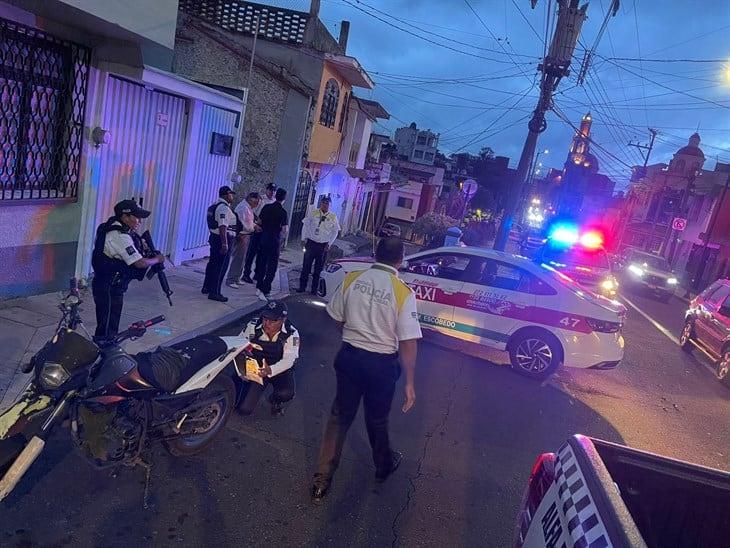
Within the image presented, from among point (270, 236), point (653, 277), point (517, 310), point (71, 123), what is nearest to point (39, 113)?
point (71, 123)

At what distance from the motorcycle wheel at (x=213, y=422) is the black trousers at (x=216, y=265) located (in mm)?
4365

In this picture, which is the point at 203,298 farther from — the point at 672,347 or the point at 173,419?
the point at 672,347

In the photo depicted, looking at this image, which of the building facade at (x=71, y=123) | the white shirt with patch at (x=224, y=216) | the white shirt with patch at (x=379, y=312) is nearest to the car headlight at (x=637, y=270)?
the white shirt with patch at (x=224, y=216)

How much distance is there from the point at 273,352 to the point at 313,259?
6.02m

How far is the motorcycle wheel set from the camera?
4.30 m

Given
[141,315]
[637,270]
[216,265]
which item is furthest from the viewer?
[637,270]

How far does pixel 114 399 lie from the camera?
3572mm

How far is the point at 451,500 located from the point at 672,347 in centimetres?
1016

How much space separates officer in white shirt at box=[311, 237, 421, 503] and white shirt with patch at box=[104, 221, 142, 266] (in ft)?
7.50

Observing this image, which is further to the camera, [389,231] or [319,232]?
[389,231]

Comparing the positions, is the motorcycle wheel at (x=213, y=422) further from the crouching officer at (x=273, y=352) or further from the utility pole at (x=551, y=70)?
the utility pole at (x=551, y=70)

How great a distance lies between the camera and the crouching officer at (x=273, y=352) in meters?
5.09

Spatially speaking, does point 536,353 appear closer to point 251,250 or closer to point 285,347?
point 285,347

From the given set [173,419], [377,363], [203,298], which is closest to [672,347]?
[203,298]
